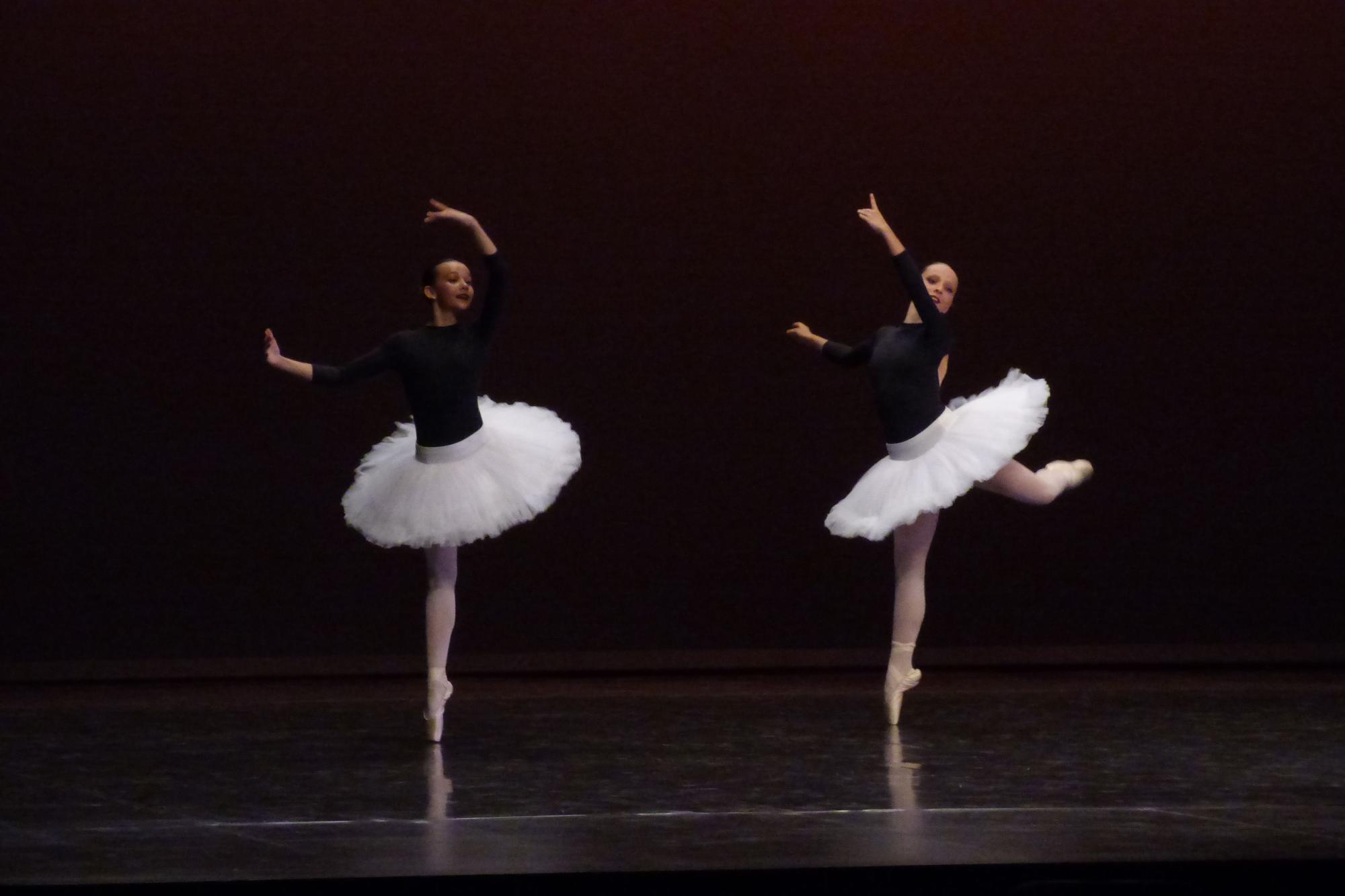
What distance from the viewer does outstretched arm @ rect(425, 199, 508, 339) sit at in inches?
168

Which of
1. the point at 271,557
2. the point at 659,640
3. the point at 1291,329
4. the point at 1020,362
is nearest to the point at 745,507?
the point at 659,640

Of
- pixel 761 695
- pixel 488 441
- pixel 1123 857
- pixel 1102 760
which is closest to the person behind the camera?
pixel 1123 857

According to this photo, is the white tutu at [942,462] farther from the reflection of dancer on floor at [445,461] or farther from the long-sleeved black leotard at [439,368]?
the long-sleeved black leotard at [439,368]

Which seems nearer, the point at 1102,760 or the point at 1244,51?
the point at 1102,760

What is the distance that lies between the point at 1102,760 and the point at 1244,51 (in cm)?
313

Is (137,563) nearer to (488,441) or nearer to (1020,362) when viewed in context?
(488,441)

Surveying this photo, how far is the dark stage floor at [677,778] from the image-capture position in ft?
9.23

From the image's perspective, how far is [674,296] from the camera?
6004mm

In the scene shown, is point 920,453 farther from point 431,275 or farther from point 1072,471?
point 431,275

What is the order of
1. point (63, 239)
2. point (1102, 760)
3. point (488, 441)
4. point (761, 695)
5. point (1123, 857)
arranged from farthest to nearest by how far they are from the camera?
point (63, 239), point (761, 695), point (488, 441), point (1102, 760), point (1123, 857)

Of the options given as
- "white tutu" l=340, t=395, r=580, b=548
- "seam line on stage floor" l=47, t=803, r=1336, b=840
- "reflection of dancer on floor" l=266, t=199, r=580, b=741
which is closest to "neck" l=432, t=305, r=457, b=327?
"reflection of dancer on floor" l=266, t=199, r=580, b=741

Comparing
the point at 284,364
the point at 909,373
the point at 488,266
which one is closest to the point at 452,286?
the point at 488,266

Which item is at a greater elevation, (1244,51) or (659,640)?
(1244,51)

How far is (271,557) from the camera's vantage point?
594cm
